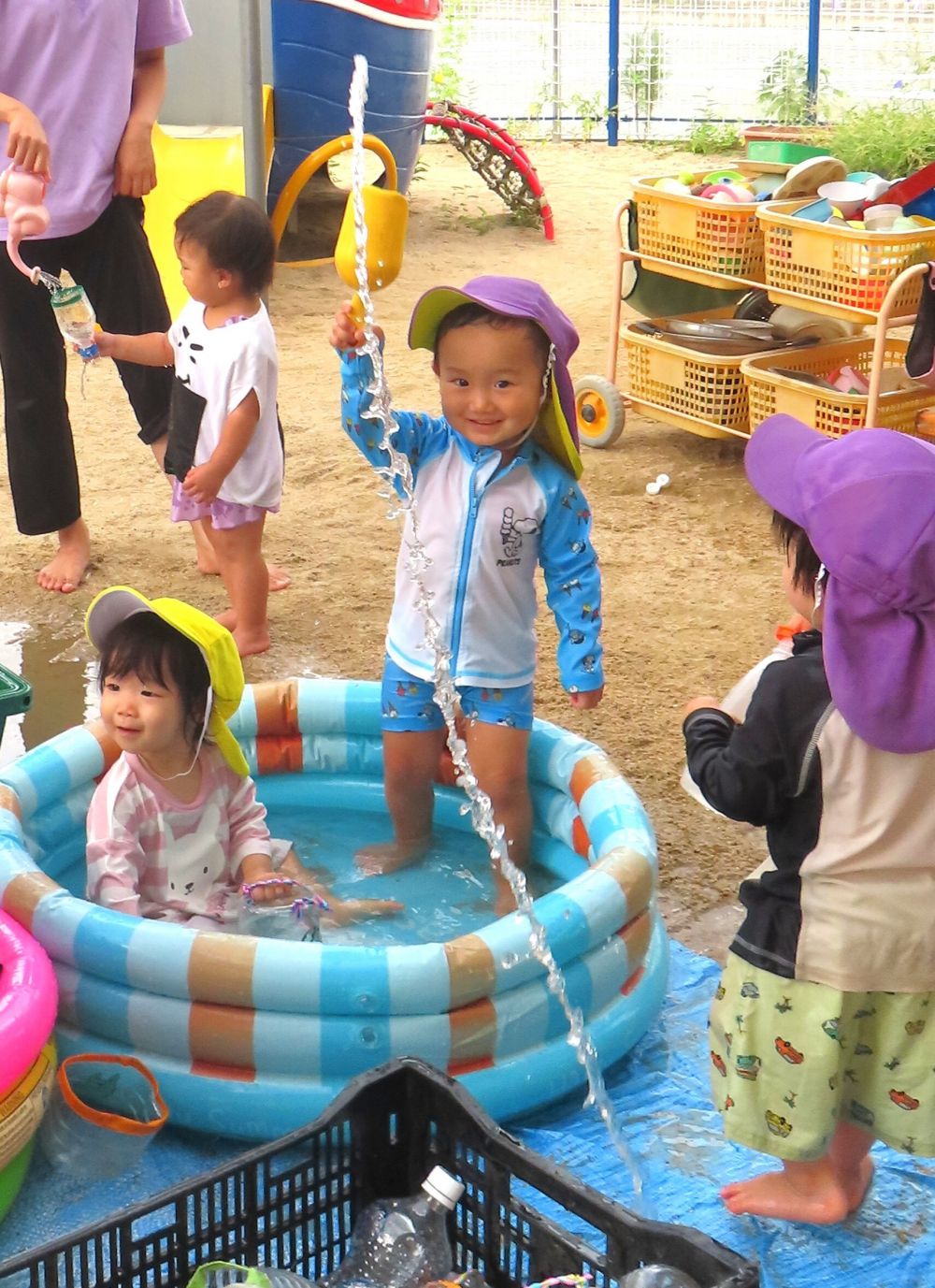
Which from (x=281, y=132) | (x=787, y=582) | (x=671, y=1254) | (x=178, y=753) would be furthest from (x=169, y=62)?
(x=671, y=1254)

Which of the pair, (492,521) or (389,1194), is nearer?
(389,1194)

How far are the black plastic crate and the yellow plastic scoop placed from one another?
124cm

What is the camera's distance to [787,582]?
77.4 inches

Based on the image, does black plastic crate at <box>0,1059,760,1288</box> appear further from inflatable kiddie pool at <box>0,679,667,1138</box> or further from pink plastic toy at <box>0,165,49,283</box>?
pink plastic toy at <box>0,165,49,283</box>

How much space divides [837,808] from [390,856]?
4.41 ft

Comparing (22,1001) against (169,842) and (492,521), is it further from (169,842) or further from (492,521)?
(492,521)

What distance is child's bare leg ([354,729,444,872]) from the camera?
2957 mm

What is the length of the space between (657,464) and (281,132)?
10.8ft

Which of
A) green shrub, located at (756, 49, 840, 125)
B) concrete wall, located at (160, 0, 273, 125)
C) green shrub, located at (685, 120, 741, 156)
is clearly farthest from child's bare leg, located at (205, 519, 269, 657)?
green shrub, located at (756, 49, 840, 125)

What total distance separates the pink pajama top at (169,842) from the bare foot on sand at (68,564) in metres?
1.79

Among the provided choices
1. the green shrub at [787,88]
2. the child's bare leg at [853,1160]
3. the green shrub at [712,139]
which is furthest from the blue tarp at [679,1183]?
the green shrub at [787,88]

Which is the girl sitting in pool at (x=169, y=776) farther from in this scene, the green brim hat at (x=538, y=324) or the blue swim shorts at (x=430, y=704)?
the green brim hat at (x=538, y=324)

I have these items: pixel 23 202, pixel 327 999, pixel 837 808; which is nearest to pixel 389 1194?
pixel 327 999

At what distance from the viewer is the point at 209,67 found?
20.6 ft
